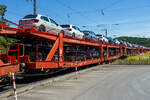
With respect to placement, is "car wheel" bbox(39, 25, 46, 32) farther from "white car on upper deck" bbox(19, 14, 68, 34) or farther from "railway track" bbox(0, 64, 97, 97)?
"railway track" bbox(0, 64, 97, 97)

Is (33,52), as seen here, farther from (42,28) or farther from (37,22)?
(37,22)

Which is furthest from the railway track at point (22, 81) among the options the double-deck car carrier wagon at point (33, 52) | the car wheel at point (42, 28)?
the car wheel at point (42, 28)

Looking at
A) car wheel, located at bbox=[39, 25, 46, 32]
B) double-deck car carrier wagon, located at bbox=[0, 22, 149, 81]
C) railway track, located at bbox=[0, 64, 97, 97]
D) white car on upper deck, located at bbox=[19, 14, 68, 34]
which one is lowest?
railway track, located at bbox=[0, 64, 97, 97]

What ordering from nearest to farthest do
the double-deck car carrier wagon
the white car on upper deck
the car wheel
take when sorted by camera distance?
the double-deck car carrier wagon < the white car on upper deck < the car wheel

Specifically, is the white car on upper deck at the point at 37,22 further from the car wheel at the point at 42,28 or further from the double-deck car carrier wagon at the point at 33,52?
the double-deck car carrier wagon at the point at 33,52

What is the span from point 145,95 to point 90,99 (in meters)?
2.40

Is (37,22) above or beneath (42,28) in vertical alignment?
above

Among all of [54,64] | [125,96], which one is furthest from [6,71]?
[125,96]

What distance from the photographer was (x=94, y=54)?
20.1 m

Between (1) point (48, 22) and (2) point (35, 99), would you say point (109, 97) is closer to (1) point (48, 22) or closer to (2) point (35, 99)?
(2) point (35, 99)

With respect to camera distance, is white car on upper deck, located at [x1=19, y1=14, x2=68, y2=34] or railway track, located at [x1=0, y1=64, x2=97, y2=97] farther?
white car on upper deck, located at [x1=19, y1=14, x2=68, y2=34]

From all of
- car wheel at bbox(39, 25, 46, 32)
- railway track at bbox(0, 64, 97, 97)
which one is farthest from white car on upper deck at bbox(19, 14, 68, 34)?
railway track at bbox(0, 64, 97, 97)

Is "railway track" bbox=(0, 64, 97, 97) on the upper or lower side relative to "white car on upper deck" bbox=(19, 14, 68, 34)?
lower

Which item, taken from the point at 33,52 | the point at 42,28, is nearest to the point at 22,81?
the point at 33,52
